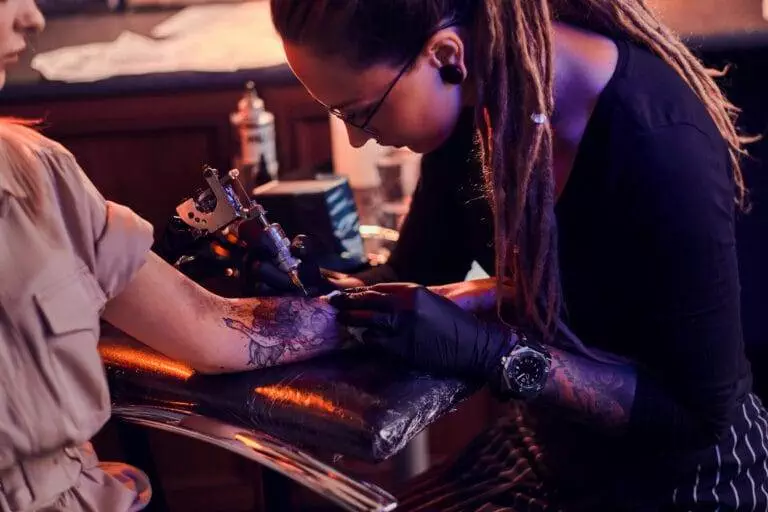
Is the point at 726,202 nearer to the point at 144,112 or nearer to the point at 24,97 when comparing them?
the point at 144,112

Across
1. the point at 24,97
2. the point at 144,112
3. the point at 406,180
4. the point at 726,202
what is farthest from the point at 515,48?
the point at 24,97

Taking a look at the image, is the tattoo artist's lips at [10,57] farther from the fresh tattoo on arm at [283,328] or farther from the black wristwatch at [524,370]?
the black wristwatch at [524,370]

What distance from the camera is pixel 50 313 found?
749 mm

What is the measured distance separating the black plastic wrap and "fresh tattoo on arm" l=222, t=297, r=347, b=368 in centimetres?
2

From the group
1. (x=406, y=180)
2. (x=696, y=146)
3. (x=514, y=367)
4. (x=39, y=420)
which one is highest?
(x=696, y=146)

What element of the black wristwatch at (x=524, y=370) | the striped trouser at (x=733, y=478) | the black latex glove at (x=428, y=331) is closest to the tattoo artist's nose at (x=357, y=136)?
the black latex glove at (x=428, y=331)

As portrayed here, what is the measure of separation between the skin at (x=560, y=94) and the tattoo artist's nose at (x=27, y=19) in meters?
0.36

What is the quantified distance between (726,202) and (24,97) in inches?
54.7

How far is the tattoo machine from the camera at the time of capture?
103 cm

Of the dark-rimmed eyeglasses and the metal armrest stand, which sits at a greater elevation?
the dark-rimmed eyeglasses

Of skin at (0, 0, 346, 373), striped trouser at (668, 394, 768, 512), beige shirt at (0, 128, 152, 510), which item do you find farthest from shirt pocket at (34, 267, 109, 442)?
striped trouser at (668, 394, 768, 512)

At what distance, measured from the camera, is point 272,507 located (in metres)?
0.97

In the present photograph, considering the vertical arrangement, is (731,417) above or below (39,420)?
below

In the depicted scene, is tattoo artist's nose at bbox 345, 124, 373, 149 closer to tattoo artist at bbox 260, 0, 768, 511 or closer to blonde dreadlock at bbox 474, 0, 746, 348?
tattoo artist at bbox 260, 0, 768, 511
